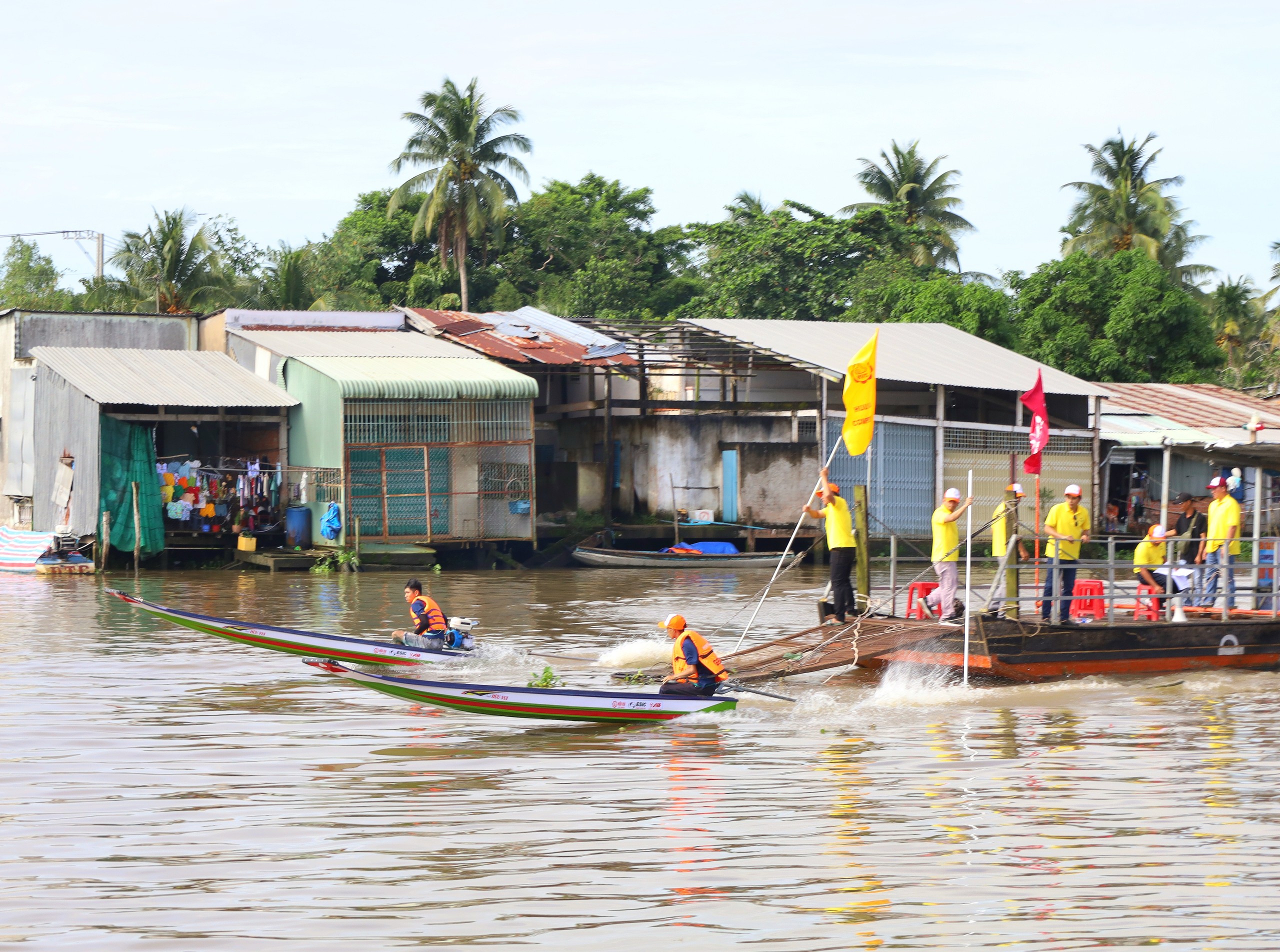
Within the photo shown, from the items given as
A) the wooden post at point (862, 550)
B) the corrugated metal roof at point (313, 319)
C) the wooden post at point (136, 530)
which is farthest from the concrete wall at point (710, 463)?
the wooden post at point (862, 550)

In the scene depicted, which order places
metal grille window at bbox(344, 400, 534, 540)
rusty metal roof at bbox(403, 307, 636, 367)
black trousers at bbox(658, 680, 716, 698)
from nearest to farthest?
black trousers at bbox(658, 680, 716, 698) → metal grille window at bbox(344, 400, 534, 540) → rusty metal roof at bbox(403, 307, 636, 367)

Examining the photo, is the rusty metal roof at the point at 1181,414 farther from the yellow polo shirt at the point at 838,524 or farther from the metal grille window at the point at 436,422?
the yellow polo shirt at the point at 838,524

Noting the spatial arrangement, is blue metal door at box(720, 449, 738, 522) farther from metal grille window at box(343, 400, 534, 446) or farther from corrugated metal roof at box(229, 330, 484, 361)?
corrugated metal roof at box(229, 330, 484, 361)

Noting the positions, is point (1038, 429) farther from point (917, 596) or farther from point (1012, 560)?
point (917, 596)

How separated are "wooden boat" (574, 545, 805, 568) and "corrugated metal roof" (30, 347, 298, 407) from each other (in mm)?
7333

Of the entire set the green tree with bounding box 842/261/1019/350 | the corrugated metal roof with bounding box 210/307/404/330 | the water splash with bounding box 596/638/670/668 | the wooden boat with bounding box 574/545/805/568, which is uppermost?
the green tree with bounding box 842/261/1019/350

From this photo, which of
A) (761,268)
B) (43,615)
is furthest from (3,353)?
(761,268)

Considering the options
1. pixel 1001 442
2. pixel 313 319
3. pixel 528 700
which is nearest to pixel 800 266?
pixel 1001 442

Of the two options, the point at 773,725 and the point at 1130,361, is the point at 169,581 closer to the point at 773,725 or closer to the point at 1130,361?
the point at 773,725

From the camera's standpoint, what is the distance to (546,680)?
12781 mm

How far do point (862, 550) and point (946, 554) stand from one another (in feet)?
6.02

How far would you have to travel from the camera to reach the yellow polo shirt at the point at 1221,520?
48.2 feet

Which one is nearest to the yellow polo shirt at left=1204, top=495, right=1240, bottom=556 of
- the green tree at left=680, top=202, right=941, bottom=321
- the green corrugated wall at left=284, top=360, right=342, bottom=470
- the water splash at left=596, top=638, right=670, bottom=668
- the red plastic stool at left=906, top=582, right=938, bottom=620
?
the red plastic stool at left=906, top=582, right=938, bottom=620

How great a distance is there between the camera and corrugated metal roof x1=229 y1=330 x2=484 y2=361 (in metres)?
31.9
